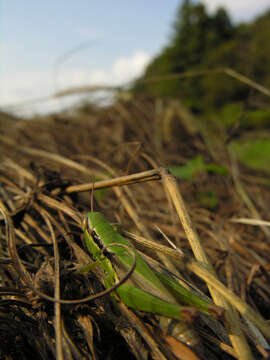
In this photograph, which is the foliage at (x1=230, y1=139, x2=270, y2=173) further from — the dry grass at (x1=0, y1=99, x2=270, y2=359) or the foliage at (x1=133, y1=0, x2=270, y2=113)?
the foliage at (x1=133, y1=0, x2=270, y2=113)

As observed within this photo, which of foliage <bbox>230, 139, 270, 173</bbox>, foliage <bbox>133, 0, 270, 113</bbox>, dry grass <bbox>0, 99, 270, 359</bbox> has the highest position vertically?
foliage <bbox>133, 0, 270, 113</bbox>

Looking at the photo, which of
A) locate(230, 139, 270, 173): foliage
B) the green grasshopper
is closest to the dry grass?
the green grasshopper

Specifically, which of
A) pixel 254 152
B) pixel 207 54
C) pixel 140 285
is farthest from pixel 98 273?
pixel 207 54

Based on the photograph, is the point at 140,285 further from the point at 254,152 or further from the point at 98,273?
the point at 254,152

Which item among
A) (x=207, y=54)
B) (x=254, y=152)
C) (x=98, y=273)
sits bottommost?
(x=254, y=152)

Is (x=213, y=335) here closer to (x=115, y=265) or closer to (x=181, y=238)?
(x=115, y=265)

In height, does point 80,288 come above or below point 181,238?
above

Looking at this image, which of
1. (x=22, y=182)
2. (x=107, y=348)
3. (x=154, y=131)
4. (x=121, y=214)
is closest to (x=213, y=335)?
(x=107, y=348)

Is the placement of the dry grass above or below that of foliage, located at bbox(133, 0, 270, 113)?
below
